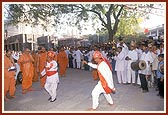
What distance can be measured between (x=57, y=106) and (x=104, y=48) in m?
6.79

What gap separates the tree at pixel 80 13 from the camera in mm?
13672

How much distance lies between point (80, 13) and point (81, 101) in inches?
393

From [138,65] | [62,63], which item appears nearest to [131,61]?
[138,65]

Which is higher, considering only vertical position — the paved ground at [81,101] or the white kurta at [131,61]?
the white kurta at [131,61]

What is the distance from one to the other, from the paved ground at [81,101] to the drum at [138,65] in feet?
2.18

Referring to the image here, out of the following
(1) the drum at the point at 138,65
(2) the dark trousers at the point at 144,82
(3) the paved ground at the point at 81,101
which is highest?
(1) the drum at the point at 138,65

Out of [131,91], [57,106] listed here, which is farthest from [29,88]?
[131,91]

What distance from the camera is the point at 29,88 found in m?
10.2

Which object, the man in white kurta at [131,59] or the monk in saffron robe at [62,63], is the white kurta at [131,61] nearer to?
the man in white kurta at [131,59]

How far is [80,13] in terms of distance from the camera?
17547 millimetres

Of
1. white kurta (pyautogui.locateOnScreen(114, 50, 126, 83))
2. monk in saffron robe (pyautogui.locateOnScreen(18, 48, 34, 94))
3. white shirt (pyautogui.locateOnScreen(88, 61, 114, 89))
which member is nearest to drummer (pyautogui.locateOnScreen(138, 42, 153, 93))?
white kurta (pyautogui.locateOnScreen(114, 50, 126, 83))

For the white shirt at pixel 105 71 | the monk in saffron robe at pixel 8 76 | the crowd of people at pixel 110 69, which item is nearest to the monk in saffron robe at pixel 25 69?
the crowd of people at pixel 110 69

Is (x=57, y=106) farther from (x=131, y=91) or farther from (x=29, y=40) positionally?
(x=29, y=40)

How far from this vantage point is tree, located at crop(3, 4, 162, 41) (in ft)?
44.9
